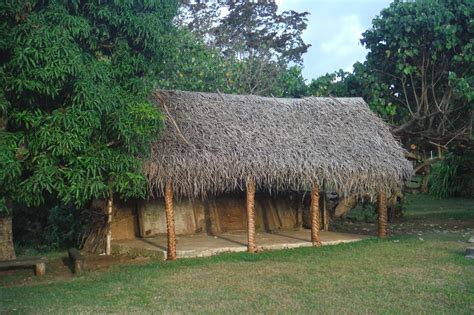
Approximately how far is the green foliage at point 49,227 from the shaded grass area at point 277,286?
11.7 feet

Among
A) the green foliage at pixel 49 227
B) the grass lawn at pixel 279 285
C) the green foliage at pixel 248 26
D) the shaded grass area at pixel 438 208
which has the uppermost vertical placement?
the green foliage at pixel 248 26

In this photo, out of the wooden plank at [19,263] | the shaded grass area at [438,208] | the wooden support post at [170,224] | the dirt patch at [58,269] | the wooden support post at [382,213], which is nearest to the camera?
the wooden plank at [19,263]

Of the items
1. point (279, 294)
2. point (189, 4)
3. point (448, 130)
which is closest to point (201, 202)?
point (279, 294)

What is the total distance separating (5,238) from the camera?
10.0 metres

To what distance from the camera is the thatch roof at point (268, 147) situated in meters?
11.1

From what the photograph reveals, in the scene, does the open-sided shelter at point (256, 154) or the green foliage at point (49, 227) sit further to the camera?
the green foliage at point (49, 227)

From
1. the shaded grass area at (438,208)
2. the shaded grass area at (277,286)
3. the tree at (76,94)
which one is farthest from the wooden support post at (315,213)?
the shaded grass area at (438,208)

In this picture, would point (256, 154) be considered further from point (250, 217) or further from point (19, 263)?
point (19, 263)

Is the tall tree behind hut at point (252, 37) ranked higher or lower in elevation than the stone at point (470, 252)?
higher

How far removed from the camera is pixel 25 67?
316 inches

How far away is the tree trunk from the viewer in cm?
992

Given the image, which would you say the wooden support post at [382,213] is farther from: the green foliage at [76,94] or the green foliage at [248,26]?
the green foliage at [248,26]

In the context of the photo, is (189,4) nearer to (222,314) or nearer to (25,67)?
(25,67)

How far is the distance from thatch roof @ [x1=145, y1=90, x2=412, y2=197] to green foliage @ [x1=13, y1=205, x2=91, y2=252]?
86.6 inches
